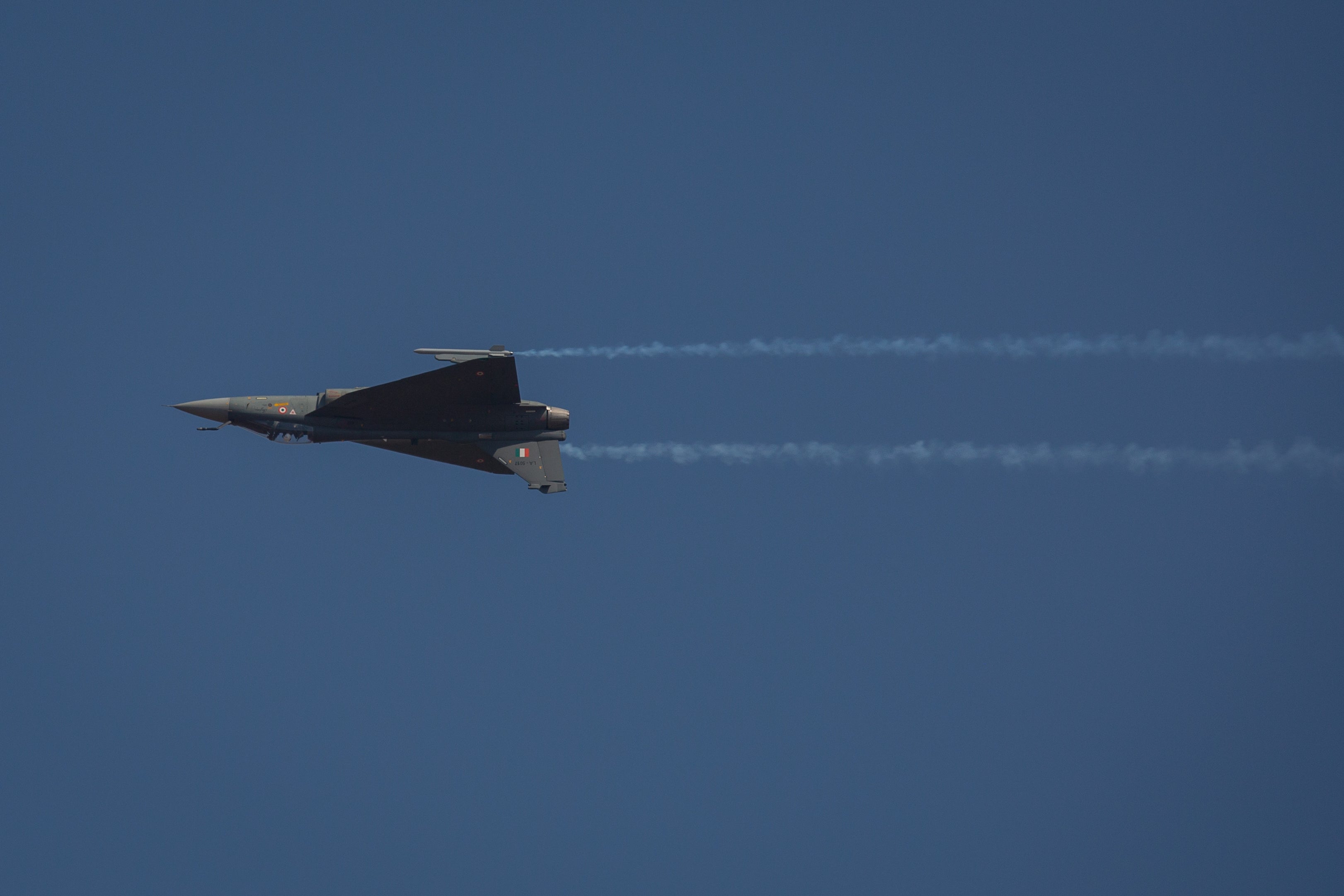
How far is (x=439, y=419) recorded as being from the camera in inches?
2362

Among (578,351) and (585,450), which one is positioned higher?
(578,351)

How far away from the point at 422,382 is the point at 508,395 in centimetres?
332

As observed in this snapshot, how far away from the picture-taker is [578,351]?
2458 inches

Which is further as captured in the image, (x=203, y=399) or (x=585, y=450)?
(x=585, y=450)

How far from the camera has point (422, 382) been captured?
5838 centimetres

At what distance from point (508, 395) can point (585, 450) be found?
233 inches

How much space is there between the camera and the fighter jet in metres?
58.9

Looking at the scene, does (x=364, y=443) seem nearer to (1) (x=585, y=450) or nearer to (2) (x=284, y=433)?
(2) (x=284, y=433)

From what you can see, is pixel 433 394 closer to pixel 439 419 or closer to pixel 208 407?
pixel 439 419

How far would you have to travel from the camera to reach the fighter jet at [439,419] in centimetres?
5888

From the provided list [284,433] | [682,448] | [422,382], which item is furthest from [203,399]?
[682,448]

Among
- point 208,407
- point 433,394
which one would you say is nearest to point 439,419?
point 433,394

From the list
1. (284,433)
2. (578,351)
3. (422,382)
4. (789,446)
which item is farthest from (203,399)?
(789,446)

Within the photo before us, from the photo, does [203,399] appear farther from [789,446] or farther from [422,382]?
[789,446]
